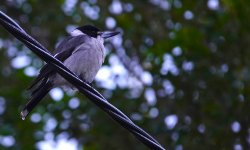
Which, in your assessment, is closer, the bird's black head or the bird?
the bird

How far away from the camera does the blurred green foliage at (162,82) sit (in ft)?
25.7

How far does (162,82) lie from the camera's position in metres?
8.19

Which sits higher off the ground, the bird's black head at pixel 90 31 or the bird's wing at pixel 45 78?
the bird's black head at pixel 90 31

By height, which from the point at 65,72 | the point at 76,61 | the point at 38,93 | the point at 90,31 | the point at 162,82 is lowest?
the point at 65,72

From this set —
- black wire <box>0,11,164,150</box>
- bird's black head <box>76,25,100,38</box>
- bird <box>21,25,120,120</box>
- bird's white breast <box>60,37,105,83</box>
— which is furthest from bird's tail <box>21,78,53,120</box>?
black wire <box>0,11,164,150</box>

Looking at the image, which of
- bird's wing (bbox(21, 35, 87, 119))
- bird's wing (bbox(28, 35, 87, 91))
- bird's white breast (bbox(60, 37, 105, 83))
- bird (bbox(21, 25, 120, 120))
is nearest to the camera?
bird's wing (bbox(21, 35, 87, 119))

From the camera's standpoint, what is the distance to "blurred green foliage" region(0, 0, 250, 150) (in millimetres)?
7824

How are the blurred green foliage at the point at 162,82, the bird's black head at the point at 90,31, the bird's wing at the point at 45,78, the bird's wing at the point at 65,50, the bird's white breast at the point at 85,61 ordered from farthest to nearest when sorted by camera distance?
the blurred green foliage at the point at 162,82, the bird's black head at the point at 90,31, the bird's white breast at the point at 85,61, the bird's wing at the point at 65,50, the bird's wing at the point at 45,78

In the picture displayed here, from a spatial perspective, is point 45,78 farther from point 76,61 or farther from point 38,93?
point 76,61

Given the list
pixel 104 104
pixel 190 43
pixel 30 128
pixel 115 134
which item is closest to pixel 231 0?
pixel 190 43

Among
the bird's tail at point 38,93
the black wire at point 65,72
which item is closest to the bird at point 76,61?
the bird's tail at point 38,93

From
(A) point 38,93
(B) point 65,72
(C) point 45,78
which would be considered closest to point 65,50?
(C) point 45,78

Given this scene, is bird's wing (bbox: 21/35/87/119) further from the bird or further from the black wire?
the black wire

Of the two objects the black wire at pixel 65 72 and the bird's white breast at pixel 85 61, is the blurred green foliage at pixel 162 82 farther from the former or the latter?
the black wire at pixel 65 72
